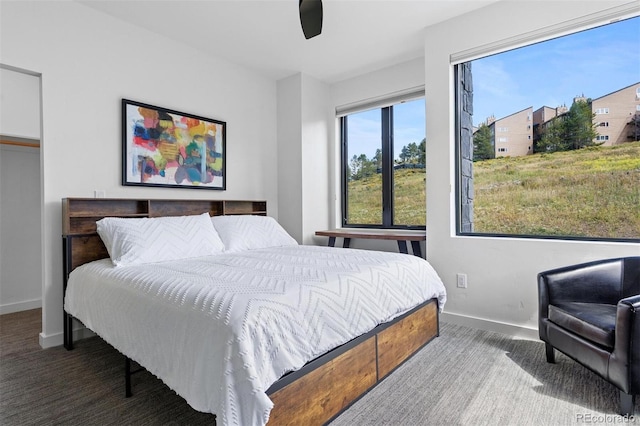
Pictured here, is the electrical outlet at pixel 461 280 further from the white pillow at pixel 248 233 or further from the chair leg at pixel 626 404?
the white pillow at pixel 248 233

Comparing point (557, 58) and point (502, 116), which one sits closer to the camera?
point (557, 58)

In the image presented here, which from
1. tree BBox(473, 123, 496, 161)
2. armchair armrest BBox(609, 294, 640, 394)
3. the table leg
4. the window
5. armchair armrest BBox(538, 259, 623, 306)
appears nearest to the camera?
armchair armrest BBox(609, 294, 640, 394)

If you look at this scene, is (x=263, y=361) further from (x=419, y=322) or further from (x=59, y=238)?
(x=59, y=238)

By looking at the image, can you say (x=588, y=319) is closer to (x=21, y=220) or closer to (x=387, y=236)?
(x=387, y=236)

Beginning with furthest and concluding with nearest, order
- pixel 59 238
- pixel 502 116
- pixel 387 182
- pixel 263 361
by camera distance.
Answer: pixel 387 182 < pixel 502 116 < pixel 59 238 < pixel 263 361

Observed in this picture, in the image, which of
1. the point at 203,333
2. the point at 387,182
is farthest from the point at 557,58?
the point at 203,333

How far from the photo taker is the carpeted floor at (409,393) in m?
1.67

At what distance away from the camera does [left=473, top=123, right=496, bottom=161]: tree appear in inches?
122

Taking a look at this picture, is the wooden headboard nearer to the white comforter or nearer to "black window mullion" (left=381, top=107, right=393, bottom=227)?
the white comforter

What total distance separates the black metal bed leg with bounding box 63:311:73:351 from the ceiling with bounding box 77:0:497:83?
2488mm

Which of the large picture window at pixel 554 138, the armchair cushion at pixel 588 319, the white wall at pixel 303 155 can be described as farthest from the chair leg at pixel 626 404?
the white wall at pixel 303 155

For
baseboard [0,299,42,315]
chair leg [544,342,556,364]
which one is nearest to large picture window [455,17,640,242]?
chair leg [544,342,556,364]

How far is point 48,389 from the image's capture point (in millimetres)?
1965

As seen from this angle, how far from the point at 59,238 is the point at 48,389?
114 cm
